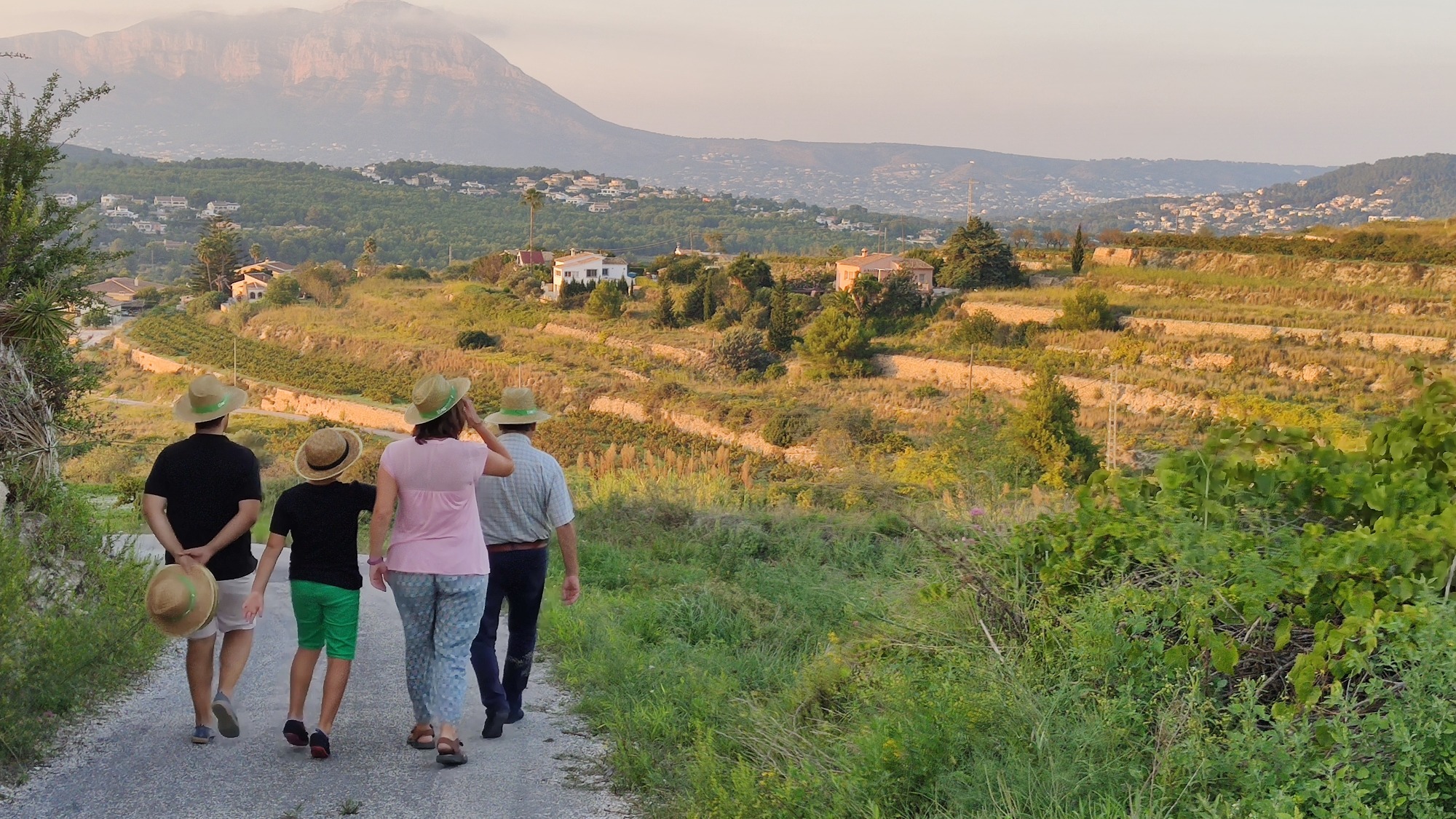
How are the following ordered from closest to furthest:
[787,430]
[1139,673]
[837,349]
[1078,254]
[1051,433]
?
[1139,673] → [1051,433] → [787,430] → [837,349] → [1078,254]

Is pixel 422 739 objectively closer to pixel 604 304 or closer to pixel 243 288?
pixel 604 304

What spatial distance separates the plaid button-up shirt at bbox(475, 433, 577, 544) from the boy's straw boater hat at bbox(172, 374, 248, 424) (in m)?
1.12

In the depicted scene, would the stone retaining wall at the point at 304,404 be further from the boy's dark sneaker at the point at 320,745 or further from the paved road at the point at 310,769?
the boy's dark sneaker at the point at 320,745

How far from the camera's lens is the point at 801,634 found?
23.4ft

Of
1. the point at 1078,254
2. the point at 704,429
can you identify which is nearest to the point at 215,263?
the point at 704,429

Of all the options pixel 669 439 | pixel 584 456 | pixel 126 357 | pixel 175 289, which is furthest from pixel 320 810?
pixel 175 289

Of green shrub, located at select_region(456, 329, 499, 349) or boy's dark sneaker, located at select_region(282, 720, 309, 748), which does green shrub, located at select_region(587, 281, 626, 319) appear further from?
boy's dark sneaker, located at select_region(282, 720, 309, 748)

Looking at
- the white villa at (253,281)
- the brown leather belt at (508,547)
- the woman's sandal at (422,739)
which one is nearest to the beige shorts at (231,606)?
the woman's sandal at (422,739)

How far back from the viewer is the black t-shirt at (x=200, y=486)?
4.84m

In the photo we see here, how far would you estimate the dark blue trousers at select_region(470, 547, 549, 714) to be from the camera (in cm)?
521

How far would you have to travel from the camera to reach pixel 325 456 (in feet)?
15.5

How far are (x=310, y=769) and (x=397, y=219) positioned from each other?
12948 centimetres

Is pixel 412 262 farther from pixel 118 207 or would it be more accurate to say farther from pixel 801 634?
pixel 801 634

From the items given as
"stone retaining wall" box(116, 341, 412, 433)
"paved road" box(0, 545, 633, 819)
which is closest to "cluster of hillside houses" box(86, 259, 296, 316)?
"stone retaining wall" box(116, 341, 412, 433)
